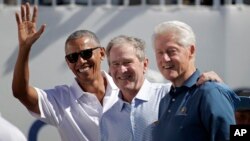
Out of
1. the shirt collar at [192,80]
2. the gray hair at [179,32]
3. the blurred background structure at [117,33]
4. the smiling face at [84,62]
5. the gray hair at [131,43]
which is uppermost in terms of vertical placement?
the gray hair at [179,32]

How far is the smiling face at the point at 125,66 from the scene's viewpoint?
3641 millimetres

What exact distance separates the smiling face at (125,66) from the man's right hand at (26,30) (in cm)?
50

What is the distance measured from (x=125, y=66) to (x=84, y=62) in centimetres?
43

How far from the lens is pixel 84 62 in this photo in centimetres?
401

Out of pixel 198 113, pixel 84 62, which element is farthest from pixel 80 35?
pixel 198 113

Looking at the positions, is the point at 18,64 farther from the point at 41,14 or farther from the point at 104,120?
the point at 41,14

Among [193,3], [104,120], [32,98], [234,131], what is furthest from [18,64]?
[193,3]

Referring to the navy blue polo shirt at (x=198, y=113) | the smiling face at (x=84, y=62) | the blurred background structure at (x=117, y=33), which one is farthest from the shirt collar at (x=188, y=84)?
the blurred background structure at (x=117, y=33)

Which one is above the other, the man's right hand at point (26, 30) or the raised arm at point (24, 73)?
the man's right hand at point (26, 30)

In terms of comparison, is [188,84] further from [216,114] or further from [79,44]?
[79,44]

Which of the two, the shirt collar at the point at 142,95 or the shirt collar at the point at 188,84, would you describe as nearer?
the shirt collar at the point at 188,84

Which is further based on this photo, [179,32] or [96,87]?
[96,87]

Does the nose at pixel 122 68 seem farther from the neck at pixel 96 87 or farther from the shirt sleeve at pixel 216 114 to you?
the shirt sleeve at pixel 216 114

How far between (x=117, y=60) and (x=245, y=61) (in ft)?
8.02
